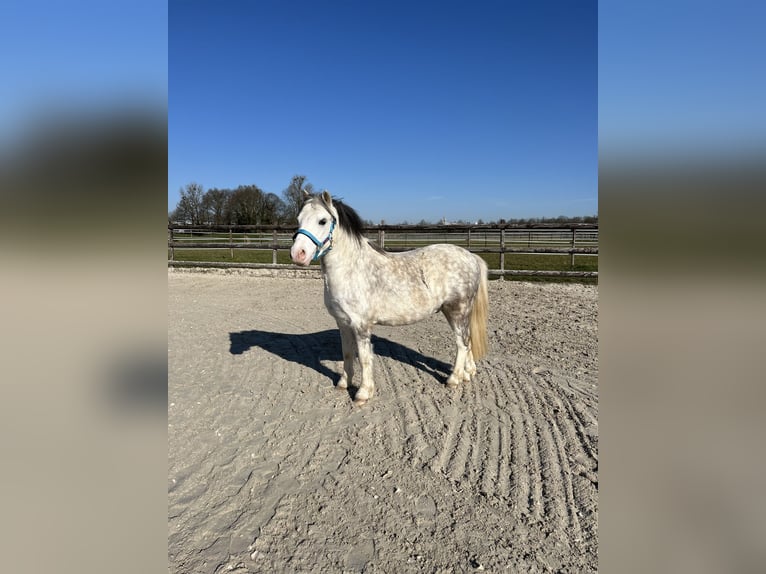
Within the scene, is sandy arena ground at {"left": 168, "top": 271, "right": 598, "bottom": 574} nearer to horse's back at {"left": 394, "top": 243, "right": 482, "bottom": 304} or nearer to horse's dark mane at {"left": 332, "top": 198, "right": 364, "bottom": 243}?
horse's back at {"left": 394, "top": 243, "right": 482, "bottom": 304}

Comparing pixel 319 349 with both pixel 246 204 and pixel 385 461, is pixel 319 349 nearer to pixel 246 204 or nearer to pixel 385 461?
pixel 385 461

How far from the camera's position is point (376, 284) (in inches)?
142

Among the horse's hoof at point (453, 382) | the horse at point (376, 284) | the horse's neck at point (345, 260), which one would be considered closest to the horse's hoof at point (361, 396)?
the horse at point (376, 284)

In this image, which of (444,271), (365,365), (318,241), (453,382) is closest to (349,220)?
(318,241)

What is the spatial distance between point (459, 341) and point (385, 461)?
5.29 feet

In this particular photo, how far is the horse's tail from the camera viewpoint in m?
4.20

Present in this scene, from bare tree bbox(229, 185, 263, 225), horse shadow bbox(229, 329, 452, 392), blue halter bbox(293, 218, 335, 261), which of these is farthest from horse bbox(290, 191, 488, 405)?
bare tree bbox(229, 185, 263, 225)

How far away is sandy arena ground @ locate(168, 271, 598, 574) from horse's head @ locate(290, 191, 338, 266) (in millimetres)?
1393

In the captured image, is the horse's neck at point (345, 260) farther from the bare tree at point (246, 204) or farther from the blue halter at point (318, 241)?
the bare tree at point (246, 204)
